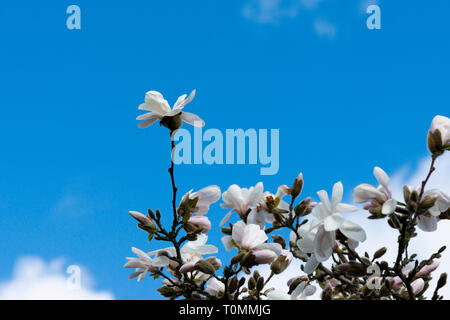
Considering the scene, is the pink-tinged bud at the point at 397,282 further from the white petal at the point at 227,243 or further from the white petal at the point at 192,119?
the white petal at the point at 192,119

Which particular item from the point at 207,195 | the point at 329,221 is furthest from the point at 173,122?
the point at 329,221

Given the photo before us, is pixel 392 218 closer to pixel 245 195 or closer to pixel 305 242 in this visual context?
pixel 305 242

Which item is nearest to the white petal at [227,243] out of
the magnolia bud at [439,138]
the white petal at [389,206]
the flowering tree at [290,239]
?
the flowering tree at [290,239]

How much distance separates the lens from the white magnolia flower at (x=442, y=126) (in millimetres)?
1989

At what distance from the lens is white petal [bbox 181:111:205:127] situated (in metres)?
2.27

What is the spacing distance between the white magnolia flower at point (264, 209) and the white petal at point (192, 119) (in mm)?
441

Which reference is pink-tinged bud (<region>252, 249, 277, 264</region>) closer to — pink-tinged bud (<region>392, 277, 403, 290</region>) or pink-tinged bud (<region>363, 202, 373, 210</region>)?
pink-tinged bud (<region>363, 202, 373, 210</region>)

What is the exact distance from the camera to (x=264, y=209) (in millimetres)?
2330

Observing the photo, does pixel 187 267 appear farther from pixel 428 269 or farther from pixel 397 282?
pixel 428 269

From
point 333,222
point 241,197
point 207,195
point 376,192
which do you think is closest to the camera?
point 333,222

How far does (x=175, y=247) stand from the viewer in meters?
2.12

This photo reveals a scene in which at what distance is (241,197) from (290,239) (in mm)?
332

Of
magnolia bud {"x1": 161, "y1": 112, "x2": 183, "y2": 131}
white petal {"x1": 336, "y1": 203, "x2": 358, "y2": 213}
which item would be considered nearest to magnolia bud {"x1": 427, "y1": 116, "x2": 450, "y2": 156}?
white petal {"x1": 336, "y1": 203, "x2": 358, "y2": 213}
